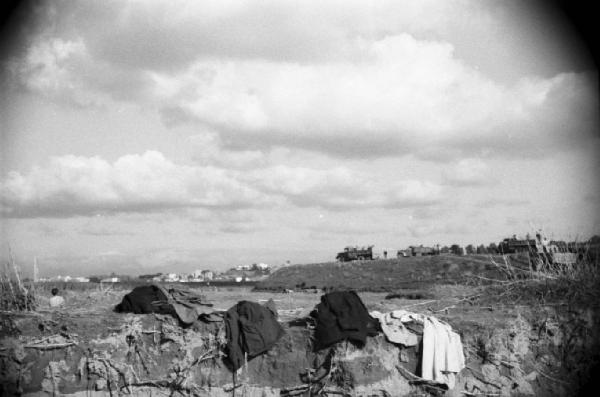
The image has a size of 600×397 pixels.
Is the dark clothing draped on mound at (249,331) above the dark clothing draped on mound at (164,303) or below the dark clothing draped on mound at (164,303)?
below

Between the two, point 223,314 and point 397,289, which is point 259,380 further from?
point 397,289

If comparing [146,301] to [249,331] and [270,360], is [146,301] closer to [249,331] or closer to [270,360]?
[249,331]

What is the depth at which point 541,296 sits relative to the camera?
1034cm

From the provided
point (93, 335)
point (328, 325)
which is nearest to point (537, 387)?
point (328, 325)

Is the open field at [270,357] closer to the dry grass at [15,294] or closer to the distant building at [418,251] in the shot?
the dry grass at [15,294]

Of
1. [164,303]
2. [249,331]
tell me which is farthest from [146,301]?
[249,331]

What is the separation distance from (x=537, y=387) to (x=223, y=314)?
19.1ft

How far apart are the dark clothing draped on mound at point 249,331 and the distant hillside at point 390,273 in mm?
10638

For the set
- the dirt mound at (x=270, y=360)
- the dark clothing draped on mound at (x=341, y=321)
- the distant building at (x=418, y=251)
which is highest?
the distant building at (x=418, y=251)

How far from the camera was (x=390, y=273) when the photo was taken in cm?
2241

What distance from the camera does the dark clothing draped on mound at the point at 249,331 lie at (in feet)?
27.6

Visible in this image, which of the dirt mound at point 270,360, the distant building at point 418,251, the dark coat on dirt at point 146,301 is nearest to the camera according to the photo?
the dirt mound at point 270,360

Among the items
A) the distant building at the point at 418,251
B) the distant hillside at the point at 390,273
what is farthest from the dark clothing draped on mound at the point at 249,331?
the distant building at the point at 418,251

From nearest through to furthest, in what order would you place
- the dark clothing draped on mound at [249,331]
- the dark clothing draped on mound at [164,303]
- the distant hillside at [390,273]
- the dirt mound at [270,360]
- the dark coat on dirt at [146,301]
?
the dirt mound at [270,360], the dark clothing draped on mound at [249,331], the dark clothing draped on mound at [164,303], the dark coat on dirt at [146,301], the distant hillside at [390,273]
